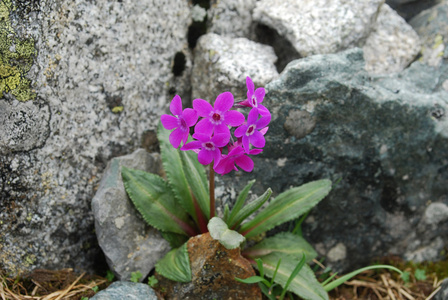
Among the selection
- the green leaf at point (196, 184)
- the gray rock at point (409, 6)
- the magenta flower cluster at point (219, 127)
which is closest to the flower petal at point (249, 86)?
the magenta flower cluster at point (219, 127)

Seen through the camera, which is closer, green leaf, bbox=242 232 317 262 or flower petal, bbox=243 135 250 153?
flower petal, bbox=243 135 250 153

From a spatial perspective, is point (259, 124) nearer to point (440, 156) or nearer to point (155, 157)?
point (155, 157)

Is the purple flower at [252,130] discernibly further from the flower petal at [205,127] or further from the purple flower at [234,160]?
the flower petal at [205,127]

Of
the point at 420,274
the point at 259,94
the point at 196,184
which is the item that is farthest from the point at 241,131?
the point at 420,274

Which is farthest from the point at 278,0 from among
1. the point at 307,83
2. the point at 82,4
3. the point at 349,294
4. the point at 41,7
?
the point at 349,294

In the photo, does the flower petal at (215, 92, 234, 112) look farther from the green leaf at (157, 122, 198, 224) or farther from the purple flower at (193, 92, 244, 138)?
the green leaf at (157, 122, 198, 224)

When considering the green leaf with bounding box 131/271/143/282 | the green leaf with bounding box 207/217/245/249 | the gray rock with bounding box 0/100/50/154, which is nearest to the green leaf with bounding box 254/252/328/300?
the green leaf with bounding box 207/217/245/249

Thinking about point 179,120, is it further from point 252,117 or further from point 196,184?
point 196,184
